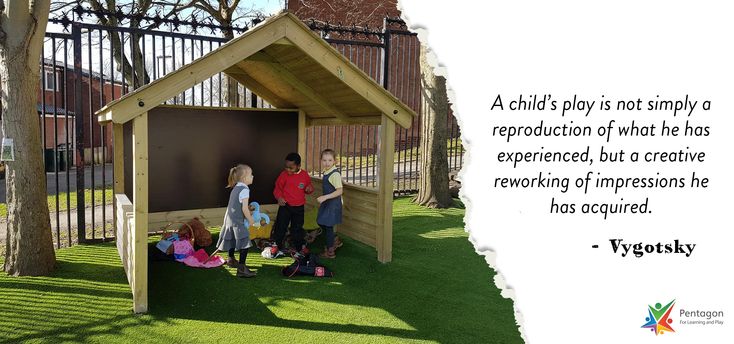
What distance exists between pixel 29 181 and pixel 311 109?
155 inches

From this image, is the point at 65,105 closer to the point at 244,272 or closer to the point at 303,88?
the point at 303,88

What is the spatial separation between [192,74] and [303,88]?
105 inches

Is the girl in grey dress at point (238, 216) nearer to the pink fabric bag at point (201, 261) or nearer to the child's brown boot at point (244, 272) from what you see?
the child's brown boot at point (244, 272)

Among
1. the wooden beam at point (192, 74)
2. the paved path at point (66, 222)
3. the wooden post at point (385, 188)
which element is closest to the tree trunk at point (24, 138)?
the wooden beam at point (192, 74)

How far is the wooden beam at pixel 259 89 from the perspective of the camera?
834 cm

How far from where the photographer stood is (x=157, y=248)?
6957 mm

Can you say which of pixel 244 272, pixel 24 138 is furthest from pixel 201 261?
pixel 24 138

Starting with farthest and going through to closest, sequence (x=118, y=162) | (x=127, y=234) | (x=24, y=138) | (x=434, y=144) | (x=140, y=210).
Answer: (x=434, y=144) → (x=118, y=162) → (x=24, y=138) → (x=127, y=234) → (x=140, y=210)

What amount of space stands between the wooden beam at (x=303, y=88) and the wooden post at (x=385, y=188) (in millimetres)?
1107

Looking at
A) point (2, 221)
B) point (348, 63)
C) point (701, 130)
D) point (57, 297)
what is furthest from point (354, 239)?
point (2, 221)

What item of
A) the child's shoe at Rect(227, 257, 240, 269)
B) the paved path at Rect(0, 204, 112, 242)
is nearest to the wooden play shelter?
the child's shoe at Rect(227, 257, 240, 269)

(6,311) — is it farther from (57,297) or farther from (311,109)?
(311,109)

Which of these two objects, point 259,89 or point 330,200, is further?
point 259,89

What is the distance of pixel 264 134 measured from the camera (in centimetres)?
835
